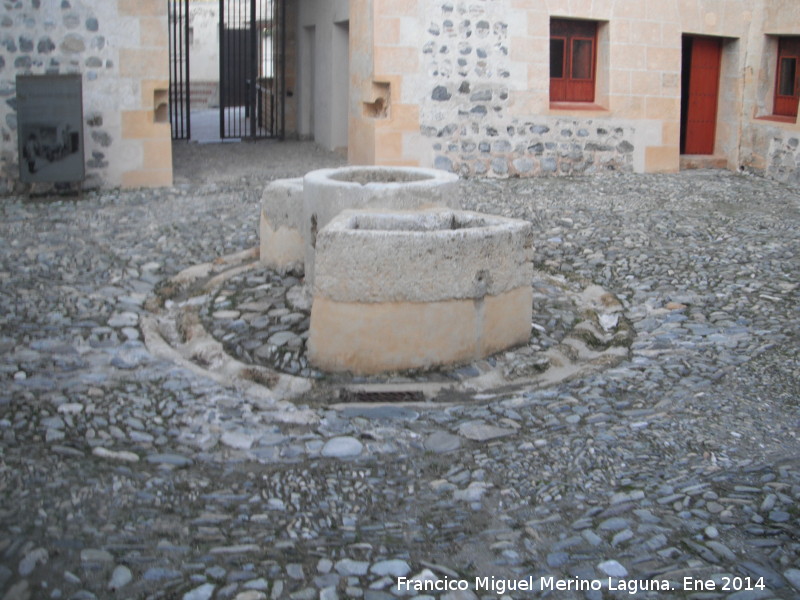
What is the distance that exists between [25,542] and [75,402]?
138 centimetres

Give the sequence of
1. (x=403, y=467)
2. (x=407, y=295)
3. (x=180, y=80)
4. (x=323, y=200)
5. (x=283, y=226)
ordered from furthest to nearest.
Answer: (x=180, y=80)
(x=283, y=226)
(x=323, y=200)
(x=407, y=295)
(x=403, y=467)

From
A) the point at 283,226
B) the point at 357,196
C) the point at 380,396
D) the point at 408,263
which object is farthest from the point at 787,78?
the point at 380,396

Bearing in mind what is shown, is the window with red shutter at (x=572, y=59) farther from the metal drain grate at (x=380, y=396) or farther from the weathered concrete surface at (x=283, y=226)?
the metal drain grate at (x=380, y=396)

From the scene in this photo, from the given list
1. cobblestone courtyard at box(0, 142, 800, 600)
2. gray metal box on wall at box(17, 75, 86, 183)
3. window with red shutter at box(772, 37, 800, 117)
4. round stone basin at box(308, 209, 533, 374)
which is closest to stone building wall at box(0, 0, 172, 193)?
gray metal box on wall at box(17, 75, 86, 183)

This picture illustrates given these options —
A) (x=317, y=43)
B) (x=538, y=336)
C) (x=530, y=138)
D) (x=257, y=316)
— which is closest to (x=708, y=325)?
(x=538, y=336)

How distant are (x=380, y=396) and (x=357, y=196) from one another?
1.40 m

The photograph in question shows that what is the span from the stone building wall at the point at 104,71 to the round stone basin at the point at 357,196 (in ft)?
12.7

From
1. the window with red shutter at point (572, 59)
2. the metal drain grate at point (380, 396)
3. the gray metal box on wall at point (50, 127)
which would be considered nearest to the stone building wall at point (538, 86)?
the window with red shutter at point (572, 59)

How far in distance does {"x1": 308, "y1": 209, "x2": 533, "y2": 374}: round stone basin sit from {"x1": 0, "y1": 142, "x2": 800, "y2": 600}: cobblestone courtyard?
1.19 feet

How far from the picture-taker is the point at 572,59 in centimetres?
1074

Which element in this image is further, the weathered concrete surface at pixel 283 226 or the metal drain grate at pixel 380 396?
the weathered concrete surface at pixel 283 226

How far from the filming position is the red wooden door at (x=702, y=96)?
37.6ft

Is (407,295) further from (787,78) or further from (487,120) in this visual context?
(787,78)

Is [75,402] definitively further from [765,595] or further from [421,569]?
[765,595]
